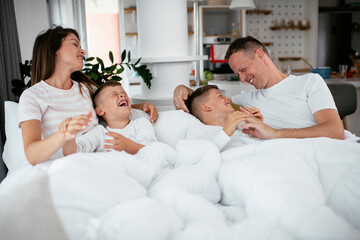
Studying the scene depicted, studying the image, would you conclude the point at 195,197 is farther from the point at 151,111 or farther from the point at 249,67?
the point at 249,67

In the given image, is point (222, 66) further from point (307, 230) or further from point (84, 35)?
point (307, 230)

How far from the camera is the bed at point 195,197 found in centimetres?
85

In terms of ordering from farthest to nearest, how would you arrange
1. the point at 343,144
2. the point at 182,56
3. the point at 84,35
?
the point at 84,35
the point at 182,56
the point at 343,144

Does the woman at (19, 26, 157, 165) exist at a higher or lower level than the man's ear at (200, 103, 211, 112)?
higher

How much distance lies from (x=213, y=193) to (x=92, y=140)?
2.57 feet

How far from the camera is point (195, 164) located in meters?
1.45

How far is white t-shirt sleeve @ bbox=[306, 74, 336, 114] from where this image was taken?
178cm

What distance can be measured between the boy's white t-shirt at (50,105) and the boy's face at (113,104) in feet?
0.23

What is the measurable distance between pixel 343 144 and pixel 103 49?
6315 millimetres

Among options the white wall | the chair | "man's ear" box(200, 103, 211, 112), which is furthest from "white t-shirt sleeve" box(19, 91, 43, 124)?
the chair

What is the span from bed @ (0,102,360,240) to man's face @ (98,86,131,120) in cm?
49

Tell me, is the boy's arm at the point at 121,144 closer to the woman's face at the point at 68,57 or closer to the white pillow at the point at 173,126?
the white pillow at the point at 173,126

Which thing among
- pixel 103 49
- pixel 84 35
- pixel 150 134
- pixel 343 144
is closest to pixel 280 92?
pixel 343 144

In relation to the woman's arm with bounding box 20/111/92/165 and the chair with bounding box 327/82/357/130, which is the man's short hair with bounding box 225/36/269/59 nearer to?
the woman's arm with bounding box 20/111/92/165
